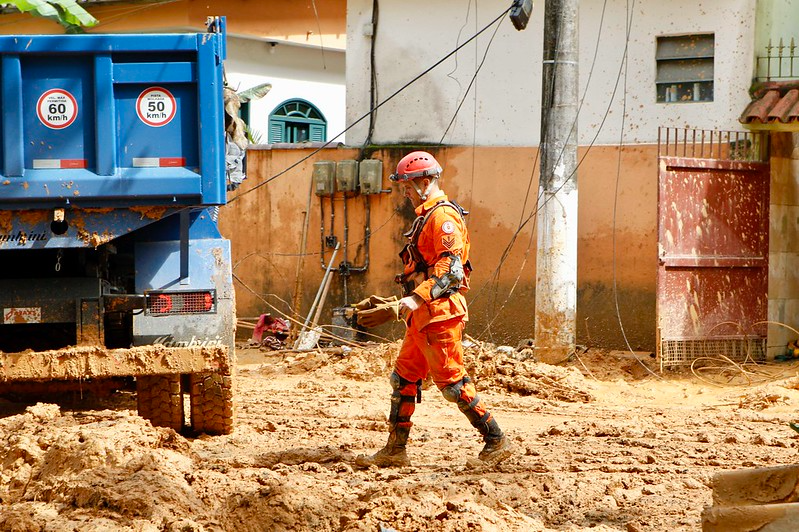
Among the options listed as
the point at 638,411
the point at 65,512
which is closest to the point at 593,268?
the point at 638,411

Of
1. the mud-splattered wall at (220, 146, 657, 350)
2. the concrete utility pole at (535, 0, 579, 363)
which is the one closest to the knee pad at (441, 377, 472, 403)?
the concrete utility pole at (535, 0, 579, 363)

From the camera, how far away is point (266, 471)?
6.06 metres

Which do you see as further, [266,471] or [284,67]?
[284,67]

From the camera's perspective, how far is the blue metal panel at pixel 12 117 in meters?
6.41

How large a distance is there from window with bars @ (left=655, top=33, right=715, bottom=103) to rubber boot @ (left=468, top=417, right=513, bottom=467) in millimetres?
7129

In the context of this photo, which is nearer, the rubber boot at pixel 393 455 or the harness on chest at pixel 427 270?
the harness on chest at pixel 427 270

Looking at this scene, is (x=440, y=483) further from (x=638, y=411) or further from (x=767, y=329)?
(x=767, y=329)

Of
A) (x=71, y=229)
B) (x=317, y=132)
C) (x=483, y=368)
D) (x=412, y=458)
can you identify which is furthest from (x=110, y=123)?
(x=317, y=132)

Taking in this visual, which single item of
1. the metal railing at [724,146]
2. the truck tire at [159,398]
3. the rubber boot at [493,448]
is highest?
the metal railing at [724,146]

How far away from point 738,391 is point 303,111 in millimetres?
14267

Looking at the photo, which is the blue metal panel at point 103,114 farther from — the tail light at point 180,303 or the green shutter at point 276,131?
the green shutter at point 276,131

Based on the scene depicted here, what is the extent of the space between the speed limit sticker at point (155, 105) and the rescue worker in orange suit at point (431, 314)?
148 cm

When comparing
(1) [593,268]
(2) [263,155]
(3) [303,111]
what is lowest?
(1) [593,268]

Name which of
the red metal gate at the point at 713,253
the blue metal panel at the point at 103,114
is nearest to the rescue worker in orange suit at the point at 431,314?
the blue metal panel at the point at 103,114
